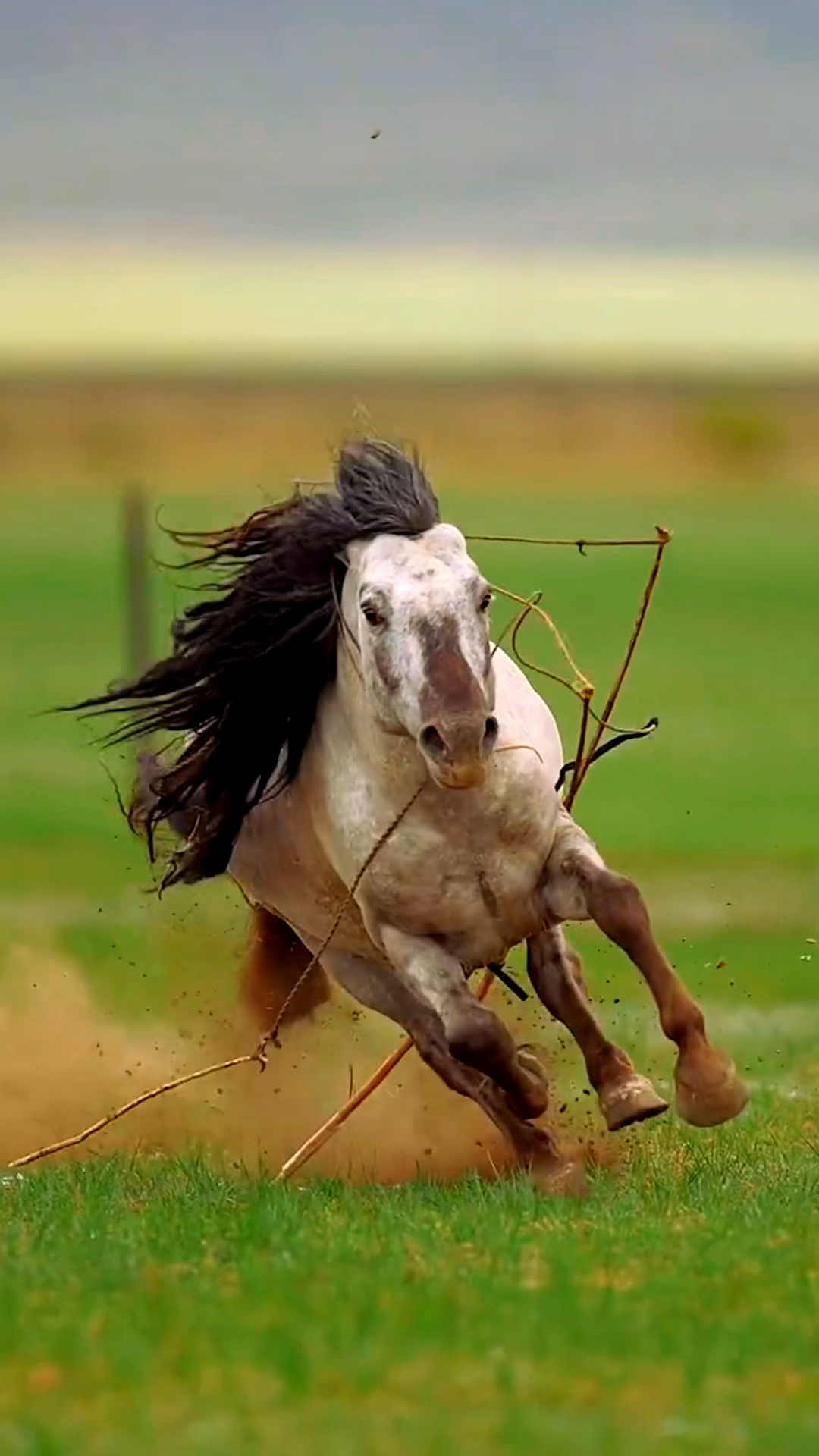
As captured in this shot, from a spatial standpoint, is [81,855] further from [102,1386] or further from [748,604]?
[748,604]

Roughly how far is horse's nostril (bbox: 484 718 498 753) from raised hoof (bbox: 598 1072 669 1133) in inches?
44.0

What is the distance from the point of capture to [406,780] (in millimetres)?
8711

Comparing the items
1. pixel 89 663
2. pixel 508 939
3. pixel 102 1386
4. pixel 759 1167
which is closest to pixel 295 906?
pixel 508 939

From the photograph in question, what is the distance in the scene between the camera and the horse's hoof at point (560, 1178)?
326 inches

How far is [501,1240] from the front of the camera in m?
6.94

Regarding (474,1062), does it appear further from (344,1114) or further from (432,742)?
(432,742)

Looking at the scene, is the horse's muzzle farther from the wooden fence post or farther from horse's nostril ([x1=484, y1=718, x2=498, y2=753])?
the wooden fence post

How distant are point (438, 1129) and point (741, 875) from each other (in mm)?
10857

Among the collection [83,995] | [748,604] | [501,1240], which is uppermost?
[501,1240]

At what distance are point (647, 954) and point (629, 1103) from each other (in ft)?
1.31

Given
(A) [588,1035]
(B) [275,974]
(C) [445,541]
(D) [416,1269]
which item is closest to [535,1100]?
(A) [588,1035]

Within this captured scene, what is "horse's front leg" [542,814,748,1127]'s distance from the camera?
8352 mm

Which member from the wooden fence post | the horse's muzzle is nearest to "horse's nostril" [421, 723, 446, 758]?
the horse's muzzle

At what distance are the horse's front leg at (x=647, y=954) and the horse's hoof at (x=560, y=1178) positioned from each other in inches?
12.4
